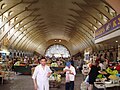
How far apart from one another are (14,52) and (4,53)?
37.2 feet

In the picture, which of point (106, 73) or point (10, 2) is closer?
point (106, 73)

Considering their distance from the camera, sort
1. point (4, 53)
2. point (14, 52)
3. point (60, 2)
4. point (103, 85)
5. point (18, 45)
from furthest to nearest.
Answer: point (18, 45), point (14, 52), point (4, 53), point (60, 2), point (103, 85)

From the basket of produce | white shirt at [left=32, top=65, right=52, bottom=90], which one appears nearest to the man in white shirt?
white shirt at [left=32, top=65, right=52, bottom=90]

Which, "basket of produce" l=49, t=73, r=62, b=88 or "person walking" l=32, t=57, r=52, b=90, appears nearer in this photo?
"person walking" l=32, t=57, r=52, b=90

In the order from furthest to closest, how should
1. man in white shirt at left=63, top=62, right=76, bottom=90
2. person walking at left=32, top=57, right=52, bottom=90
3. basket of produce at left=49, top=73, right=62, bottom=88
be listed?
basket of produce at left=49, top=73, right=62, bottom=88
man in white shirt at left=63, top=62, right=76, bottom=90
person walking at left=32, top=57, right=52, bottom=90

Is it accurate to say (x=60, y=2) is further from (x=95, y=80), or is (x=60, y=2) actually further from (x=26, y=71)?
(x=95, y=80)

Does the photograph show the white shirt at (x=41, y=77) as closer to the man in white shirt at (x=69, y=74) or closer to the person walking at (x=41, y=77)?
the person walking at (x=41, y=77)

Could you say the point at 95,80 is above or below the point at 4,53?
below

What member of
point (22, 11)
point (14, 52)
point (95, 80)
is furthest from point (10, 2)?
point (14, 52)

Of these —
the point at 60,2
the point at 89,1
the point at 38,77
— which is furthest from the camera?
the point at 60,2

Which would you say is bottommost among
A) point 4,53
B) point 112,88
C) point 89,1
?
point 112,88

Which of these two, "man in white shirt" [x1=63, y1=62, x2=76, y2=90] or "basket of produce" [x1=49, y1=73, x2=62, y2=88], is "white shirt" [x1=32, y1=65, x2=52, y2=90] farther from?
"basket of produce" [x1=49, y1=73, x2=62, y2=88]

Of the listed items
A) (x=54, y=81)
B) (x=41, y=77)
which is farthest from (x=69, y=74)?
(x=54, y=81)

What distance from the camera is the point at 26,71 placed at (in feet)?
88.7
